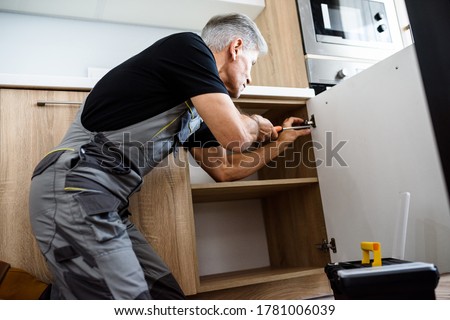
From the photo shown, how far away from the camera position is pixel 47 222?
0.87 meters

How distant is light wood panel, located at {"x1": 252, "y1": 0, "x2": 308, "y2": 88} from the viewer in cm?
171

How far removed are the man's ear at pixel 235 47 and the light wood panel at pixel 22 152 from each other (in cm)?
46

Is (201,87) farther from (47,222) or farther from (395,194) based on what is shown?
(395,194)

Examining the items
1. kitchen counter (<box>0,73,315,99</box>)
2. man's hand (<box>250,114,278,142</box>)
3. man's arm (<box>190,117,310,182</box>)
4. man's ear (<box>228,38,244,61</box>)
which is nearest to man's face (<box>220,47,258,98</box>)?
man's ear (<box>228,38,244,61</box>)

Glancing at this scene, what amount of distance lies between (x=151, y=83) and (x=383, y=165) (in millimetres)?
705

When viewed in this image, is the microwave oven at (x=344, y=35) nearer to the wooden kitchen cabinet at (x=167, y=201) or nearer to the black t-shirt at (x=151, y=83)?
the wooden kitchen cabinet at (x=167, y=201)

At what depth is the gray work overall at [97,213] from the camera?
814 millimetres

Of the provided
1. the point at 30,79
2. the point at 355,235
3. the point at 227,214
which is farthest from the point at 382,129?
the point at 30,79

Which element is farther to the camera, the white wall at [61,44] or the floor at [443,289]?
the white wall at [61,44]

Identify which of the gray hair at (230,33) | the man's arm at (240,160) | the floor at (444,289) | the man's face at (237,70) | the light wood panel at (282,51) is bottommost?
the floor at (444,289)

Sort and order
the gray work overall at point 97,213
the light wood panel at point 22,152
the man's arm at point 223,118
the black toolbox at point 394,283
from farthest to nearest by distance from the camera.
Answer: the light wood panel at point 22,152, the man's arm at point 223,118, the gray work overall at point 97,213, the black toolbox at point 394,283

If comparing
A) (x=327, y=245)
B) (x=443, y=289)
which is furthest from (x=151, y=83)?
(x=327, y=245)

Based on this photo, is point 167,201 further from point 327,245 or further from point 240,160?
point 327,245

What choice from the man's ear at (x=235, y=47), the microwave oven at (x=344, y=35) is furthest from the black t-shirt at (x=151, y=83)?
the microwave oven at (x=344, y=35)
